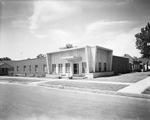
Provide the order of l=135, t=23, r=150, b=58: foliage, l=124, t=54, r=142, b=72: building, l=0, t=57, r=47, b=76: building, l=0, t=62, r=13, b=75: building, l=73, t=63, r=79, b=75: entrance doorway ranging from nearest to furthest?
l=135, t=23, r=150, b=58: foliage < l=73, t=63, r=79, b=75: entrance doorway < l=0, t=57, r=47, b=76: building < l=0, t=62, r=13, b=75: building < l=124, t=54, r=142, b=72: building

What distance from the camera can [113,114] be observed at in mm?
4688

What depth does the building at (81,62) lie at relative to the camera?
65.6 ft

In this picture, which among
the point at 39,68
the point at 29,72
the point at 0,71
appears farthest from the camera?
the point at 0,71

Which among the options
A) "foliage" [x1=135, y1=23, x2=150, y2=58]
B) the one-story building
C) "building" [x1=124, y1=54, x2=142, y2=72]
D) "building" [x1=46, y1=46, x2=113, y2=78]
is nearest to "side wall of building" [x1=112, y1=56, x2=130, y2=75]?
the one-story building

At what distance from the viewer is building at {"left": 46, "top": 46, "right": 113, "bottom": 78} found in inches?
787

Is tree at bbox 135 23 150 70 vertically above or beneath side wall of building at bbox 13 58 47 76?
above

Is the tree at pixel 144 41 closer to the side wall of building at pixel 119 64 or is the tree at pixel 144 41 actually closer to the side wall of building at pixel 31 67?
the side wall of building at pixel 119 64

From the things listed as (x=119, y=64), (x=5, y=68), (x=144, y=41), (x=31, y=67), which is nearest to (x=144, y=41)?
(x=144, y=41)

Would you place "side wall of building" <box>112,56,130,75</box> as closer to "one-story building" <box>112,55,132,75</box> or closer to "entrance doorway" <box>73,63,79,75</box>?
"one-story building" <box>112,55,132,75</box>

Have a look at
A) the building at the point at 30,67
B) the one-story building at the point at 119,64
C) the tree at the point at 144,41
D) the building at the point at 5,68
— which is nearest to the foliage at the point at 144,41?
the tree at the point at 144,41

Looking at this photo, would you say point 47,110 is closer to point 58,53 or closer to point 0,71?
point 58,53

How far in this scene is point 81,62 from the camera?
2117 centimetres

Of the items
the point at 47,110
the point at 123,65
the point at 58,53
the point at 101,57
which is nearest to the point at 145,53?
the point at 101,57

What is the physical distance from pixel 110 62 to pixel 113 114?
67.5 ft
